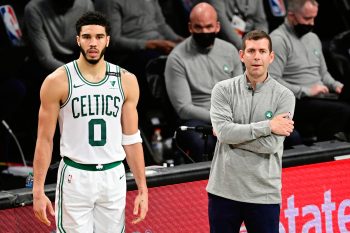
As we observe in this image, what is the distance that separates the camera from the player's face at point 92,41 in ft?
14.7

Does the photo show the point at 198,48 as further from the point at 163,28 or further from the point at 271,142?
the point at 271,142

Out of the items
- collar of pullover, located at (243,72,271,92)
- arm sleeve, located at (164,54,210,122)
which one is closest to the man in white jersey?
collar of pullover, located at (243,72,271,92)

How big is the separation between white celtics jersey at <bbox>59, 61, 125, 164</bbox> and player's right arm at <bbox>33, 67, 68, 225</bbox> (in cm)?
5

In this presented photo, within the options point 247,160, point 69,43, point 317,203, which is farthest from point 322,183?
point 69,43

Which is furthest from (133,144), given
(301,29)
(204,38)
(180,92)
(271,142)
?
(301,29)

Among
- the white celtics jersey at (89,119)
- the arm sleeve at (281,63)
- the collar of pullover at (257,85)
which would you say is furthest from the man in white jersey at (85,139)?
the arm sleeve at (281,63)

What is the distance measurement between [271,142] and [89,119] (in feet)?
3.15

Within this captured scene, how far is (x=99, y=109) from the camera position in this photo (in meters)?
4.51

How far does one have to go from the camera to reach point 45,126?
4477mm

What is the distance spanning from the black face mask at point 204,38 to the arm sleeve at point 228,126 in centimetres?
197

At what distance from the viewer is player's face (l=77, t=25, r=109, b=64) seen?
176 inches

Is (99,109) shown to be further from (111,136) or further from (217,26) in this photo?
(217,26)

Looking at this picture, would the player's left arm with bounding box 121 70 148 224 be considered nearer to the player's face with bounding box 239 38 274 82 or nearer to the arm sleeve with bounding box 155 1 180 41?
the player's face with bounding box 239 38 274 82

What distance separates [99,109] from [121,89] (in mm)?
171
